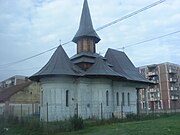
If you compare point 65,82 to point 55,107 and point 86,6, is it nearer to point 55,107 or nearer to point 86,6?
point 55,107

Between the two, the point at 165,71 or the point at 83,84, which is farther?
the point at 165,71

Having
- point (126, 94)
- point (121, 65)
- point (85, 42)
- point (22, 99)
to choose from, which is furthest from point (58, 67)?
point (22, 99)

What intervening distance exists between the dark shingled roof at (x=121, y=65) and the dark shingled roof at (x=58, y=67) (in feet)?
26.0

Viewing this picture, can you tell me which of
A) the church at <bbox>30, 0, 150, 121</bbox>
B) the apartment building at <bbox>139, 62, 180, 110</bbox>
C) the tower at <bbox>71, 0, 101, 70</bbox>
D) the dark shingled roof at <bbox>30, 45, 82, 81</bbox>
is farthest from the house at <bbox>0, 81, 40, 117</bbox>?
the apartment building at <bbox>139, 62, 180, 110</bbox>

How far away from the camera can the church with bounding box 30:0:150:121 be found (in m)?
31.4

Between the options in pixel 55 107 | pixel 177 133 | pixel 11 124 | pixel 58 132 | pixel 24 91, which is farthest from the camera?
pixel 24 91

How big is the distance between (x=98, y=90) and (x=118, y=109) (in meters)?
5.30

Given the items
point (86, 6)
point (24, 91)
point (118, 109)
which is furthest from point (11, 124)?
point (24, 91)

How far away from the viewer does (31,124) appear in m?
22.5

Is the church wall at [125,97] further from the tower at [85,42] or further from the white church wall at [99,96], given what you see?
the tower at [85,42]

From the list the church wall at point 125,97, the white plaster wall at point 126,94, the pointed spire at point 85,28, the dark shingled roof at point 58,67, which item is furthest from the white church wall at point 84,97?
the pointed spire at point 85,28

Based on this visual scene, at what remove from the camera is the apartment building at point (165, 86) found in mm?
81125

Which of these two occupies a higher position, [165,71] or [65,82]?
[165,71]

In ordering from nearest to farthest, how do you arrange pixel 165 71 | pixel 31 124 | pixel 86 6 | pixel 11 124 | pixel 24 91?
pixel 31 124 < pixel 11 124 < pixel 86 6 < pixel 24 91 < pixel 165 71
